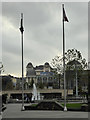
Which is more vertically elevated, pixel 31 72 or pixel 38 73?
pixel 31 72

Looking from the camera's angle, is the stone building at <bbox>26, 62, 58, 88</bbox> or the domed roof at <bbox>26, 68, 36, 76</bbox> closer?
the stone building at <bbox>26, 62, 58, 88</bbox>

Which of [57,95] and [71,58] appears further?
[57,95]

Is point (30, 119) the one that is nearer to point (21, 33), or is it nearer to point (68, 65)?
point (21, 33)

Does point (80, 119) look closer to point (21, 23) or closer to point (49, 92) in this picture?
point (21, 23)

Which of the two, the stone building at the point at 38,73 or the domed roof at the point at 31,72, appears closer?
the stone building at the point at 38,73

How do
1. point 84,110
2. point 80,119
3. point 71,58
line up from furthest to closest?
point 71,58
point 84,110
point 80,119

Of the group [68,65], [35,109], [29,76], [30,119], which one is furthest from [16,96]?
[29,76]

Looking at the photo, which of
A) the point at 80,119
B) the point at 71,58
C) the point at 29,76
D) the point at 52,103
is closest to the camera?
the point at 80,119

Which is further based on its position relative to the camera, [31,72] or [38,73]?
[38,73]

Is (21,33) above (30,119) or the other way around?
above

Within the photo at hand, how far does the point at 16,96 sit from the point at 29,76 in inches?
3278

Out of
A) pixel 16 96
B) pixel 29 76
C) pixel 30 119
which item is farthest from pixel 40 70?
pixel 30 119

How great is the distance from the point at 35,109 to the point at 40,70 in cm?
13907

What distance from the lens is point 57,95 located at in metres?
76.8
